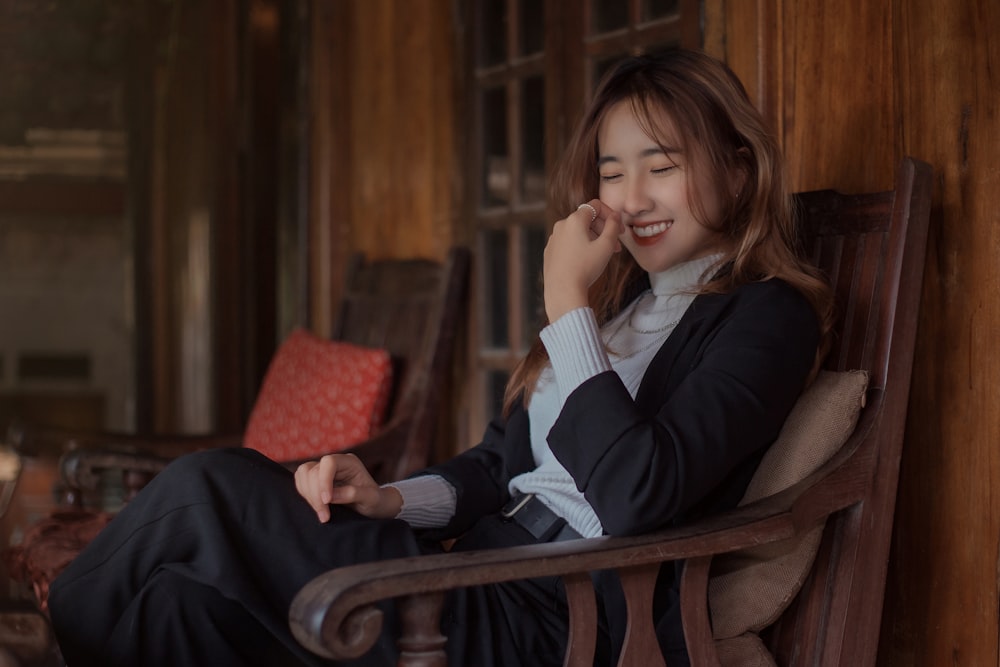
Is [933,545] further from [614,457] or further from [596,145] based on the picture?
[596,145]

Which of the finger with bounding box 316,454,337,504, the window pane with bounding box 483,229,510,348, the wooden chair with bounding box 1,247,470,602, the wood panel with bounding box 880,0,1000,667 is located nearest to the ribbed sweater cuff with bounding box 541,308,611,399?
the finger with bounding box 316,454,337,504

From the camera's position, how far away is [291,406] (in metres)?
3.04

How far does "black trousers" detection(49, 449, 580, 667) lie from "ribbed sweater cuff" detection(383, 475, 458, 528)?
268mm

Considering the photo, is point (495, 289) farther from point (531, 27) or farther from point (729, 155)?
point (729, 155)

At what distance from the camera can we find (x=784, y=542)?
1566mm

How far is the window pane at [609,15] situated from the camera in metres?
2.59

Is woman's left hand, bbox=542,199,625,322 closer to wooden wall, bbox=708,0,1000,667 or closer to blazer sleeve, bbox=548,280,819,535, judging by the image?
blazer sleeve, bbox=548,280,819,535

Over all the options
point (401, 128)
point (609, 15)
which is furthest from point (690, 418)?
point (401, 128)

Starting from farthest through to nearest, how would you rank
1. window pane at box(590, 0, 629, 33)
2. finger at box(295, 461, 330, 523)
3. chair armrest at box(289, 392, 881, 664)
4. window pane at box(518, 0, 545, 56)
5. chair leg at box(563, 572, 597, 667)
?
1. window pane at box(518, 0, 545, 56)
2. window pane at box(590, 0, 629, 33)
3. finger at box(295, 461, 330, 523)
4. chair leg at box(563, 572, 597, 667)
5. chair armrest at box(289, 392, 881, 664)

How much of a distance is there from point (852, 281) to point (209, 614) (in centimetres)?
104

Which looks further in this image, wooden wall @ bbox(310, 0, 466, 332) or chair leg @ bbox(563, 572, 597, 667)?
wooden wall @ bbox(310, 0, 466, 332)

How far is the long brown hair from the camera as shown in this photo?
168 cm

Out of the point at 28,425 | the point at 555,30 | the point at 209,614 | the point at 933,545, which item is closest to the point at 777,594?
the point at 933,545

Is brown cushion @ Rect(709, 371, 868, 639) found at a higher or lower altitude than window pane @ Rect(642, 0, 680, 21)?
lower
